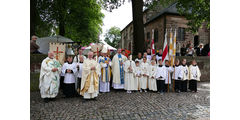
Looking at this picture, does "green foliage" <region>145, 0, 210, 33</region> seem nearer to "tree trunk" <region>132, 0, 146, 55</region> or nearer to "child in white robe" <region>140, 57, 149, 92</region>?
"tree trunk" <region>132, 0, 146, 55</region>

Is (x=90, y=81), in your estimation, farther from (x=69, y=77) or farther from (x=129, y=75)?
(x=129, y=75)

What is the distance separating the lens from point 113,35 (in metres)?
71.8

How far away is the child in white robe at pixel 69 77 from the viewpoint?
19.2 ft

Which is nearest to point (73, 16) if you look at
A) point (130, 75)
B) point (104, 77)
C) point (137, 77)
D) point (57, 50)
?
point (57, 50)

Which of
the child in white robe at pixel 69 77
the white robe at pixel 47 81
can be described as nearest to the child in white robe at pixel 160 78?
the child in white robe at pixel 69 77

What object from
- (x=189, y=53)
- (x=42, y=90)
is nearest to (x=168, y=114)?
(x=42, y=90)

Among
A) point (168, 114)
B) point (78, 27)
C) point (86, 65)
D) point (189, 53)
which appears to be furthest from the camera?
point (78, 27)

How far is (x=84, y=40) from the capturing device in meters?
18.0

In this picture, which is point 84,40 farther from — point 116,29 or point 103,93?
point 116,29

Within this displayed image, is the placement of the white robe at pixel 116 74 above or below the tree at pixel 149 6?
below

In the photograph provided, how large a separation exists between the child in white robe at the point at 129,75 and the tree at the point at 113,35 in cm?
6269

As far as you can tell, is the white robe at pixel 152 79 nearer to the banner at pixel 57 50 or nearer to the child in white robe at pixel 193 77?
the child in white robe at pixel 193 77

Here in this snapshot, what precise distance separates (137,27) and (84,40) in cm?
1046

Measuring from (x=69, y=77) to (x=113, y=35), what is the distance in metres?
67.3
